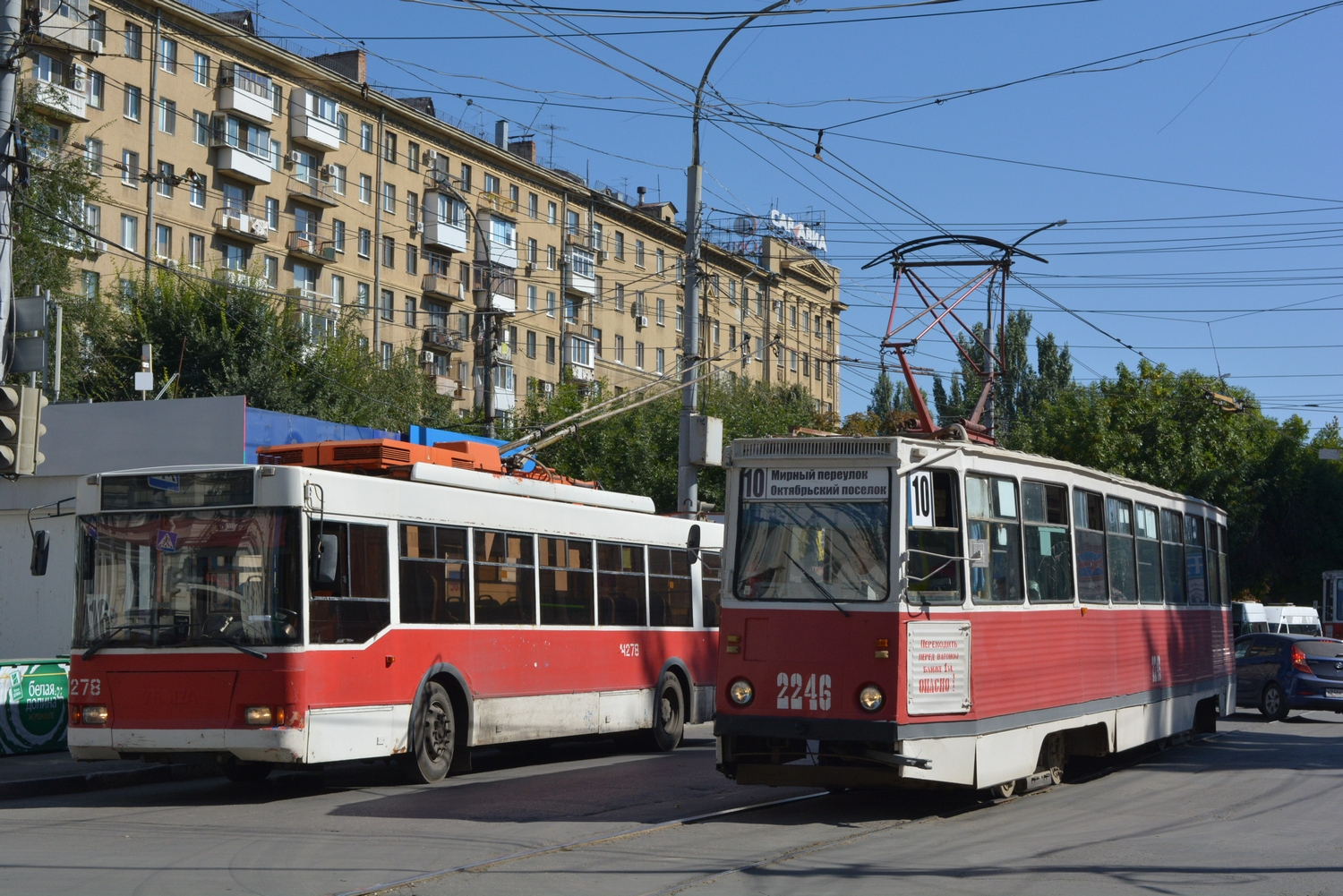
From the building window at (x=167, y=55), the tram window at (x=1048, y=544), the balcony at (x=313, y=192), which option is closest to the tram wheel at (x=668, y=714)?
the tram window at (x=1048, y=544)

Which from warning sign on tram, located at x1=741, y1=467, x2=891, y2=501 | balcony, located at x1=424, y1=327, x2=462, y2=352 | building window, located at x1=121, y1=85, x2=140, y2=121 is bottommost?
warning sign on tram, located at x1=741, y1=467, x2=891, y2=501

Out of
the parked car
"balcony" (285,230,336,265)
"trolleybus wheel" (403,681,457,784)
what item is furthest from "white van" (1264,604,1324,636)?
"trolleybus wheel" (403,681,457,784)

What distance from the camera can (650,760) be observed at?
16.6m

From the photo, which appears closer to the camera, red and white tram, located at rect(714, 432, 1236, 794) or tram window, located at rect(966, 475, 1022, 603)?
red and white tram, located at rect(714, 432, 1236, 794)

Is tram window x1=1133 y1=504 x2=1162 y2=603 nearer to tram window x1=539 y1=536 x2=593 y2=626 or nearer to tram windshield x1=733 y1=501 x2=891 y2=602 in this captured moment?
tram windshield x1=733 y1=501 x2=891 y2=602

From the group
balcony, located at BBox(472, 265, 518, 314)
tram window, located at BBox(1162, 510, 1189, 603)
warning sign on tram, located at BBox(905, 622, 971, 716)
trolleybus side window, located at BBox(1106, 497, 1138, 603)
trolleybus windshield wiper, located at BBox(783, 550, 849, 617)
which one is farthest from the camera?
balcony, located at BBox(472, 265, 518, 314)

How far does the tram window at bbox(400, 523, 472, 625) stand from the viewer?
1333 cm

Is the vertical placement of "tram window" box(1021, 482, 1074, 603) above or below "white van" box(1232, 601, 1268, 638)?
above

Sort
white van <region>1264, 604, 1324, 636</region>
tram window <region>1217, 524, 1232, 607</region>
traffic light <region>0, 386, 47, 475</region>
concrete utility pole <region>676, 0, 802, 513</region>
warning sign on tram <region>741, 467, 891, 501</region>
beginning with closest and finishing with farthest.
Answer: warning sign on tram <region>741, 467, 891, 501</region>
traffic light <region>0, 386, 47, 475</region>
tram window <region>1217, 524, 1232, 607</region>
concrete utility pole <region>676, 0, 802, 513</region>
white van <region>1264, 604, 1324, 636</region>

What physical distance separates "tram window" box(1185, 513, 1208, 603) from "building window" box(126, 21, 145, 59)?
38937 mm

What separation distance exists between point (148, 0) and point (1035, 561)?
4208cm

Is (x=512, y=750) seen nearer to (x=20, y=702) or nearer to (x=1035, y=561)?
(x=20, y=702)

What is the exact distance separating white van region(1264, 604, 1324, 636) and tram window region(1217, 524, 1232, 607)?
2722cm

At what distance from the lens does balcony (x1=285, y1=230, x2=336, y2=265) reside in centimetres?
5288
